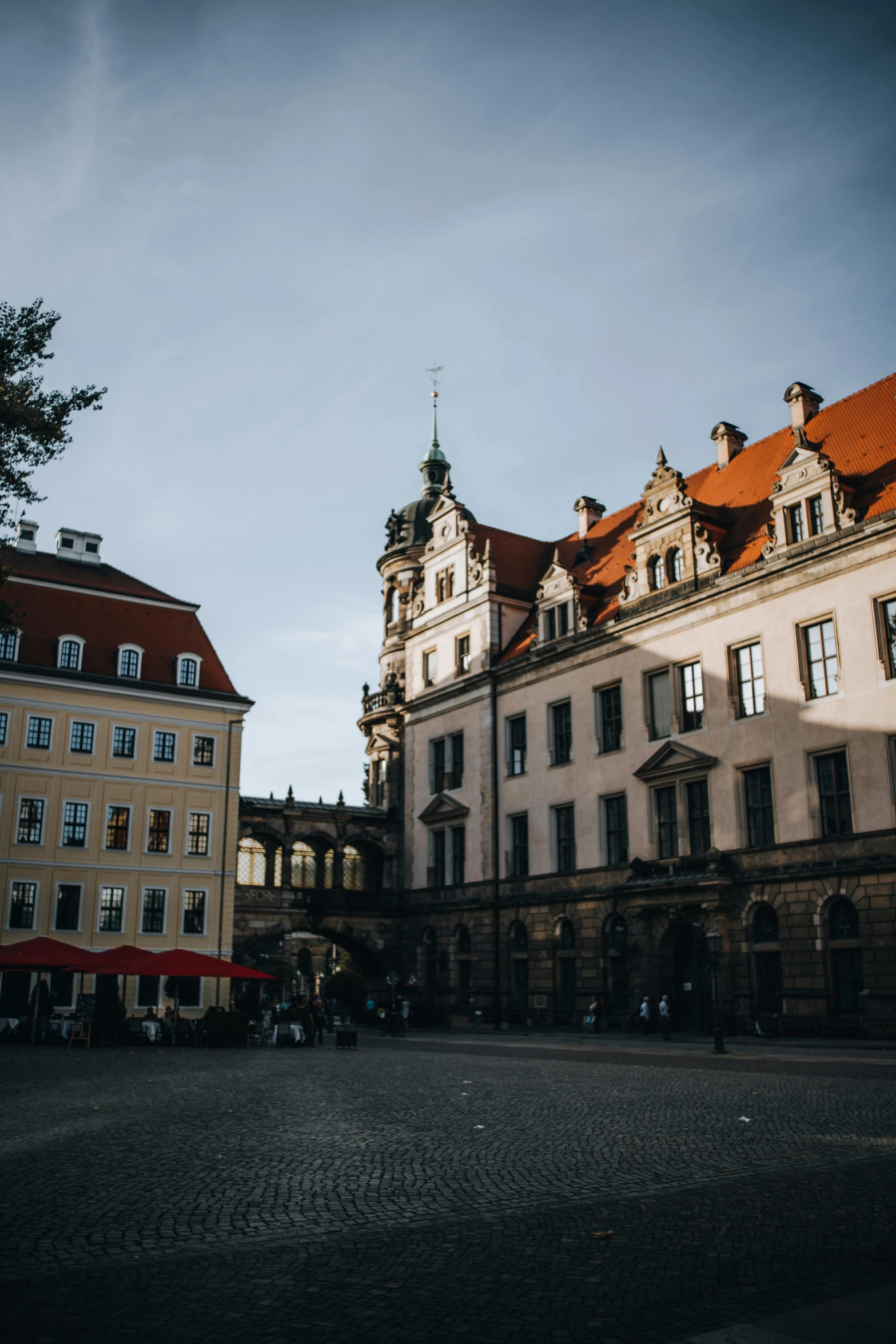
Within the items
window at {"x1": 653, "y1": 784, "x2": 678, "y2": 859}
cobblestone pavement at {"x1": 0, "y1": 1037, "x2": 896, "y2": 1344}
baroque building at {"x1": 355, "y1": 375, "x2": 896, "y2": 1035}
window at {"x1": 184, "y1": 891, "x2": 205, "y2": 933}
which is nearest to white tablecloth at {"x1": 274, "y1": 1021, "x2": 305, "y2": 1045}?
baroque building at {"x1": 355, "y1": 375, "x2": 896, "y2": 1035}

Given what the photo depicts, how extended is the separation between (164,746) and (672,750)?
22.3 metres

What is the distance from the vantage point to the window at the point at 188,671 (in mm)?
50562

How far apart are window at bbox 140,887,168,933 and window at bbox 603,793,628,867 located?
18994mm

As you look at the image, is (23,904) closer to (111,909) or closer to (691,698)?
(111,909)

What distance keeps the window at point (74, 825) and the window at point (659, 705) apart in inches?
925

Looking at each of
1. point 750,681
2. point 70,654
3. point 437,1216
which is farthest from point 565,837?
point 437,1216

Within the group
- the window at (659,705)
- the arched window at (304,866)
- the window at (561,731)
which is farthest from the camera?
the arched window at (304,866)

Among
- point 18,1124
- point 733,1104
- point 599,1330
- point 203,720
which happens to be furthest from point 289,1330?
point 203,720

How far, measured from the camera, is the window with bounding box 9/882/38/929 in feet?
147

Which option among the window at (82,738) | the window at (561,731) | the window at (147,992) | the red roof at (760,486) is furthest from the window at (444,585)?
the window at (147,992)

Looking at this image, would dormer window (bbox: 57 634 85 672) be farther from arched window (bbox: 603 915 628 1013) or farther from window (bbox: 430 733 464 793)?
arched window (bbox: 603 915 628 1013)

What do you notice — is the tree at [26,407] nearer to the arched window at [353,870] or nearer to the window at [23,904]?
the window at [23,904]

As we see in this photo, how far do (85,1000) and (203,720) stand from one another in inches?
577

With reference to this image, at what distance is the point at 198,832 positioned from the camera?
4934 centimetres
